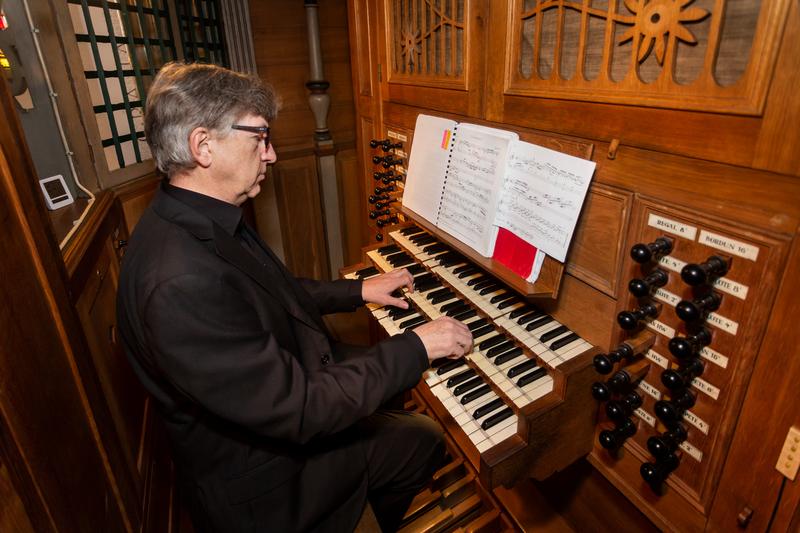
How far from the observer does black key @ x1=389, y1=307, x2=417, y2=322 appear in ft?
6.17

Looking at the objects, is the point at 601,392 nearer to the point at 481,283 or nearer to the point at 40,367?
the point at 481,283

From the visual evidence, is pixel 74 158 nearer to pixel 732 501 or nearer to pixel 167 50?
pixel 167 50

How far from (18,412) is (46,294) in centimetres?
35

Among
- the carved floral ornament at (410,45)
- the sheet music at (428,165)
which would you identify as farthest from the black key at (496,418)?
the carved floral ornament at (410,45)

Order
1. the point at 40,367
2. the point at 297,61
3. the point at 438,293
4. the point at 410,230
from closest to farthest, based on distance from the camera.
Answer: the point at 40,367 → the point at 438,293 → the point at 410,230 → the point at 297,61

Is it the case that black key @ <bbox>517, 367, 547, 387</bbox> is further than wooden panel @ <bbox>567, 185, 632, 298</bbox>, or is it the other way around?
black key @ <bbox>517, 367, 547, 387</bbox>

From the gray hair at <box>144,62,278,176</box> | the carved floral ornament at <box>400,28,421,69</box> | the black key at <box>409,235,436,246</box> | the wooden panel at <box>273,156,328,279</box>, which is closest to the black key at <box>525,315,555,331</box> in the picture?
the black key at <box>409,235,436,246</box>

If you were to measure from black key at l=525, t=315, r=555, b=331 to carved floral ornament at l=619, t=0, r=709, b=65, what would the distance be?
2.81ft

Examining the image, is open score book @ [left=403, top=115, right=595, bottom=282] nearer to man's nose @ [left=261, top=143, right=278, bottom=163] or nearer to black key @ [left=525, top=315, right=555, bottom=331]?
black key @ [left=525, top=315, right=555, bottom=331]

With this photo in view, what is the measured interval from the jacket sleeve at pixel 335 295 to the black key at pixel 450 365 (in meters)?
0.52

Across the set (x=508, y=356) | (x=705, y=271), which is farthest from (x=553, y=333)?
(x=705, y=271)

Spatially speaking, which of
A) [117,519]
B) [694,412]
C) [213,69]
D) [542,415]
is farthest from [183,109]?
[694,412]

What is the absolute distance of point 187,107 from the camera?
4.17 ft

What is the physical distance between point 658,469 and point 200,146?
1.56m
